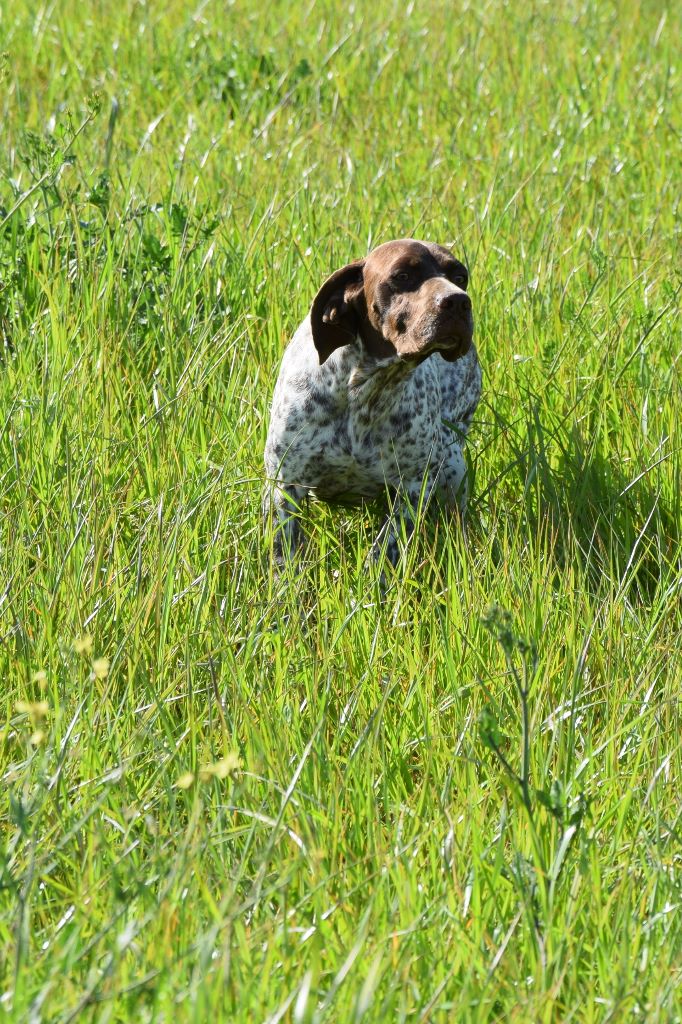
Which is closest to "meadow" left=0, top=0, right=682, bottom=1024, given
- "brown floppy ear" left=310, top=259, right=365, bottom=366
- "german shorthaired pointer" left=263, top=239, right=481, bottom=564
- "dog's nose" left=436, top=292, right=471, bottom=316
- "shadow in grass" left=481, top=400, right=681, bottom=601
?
"shadow in grass" left=481, top=400, right=681, bottom=601

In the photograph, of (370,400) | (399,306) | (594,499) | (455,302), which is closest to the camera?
(455,302)

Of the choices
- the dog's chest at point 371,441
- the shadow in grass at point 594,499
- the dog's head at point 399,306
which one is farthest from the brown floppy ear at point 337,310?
the shadow in grass at point 594,499

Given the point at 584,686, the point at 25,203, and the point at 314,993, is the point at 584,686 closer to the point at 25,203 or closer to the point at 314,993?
the point at 314,993

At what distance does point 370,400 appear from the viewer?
395cm

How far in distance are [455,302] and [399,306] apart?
0.77 feet

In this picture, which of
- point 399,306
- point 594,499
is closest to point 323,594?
point 399,306

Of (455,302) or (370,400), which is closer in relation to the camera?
(455,302)

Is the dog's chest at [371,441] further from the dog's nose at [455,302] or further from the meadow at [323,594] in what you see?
the dog's nose at [455,302]

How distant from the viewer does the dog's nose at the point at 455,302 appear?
11.5 feet

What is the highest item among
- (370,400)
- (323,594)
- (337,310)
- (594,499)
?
(337,310)

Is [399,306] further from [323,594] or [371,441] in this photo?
[323,594]

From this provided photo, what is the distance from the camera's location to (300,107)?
22.8ft

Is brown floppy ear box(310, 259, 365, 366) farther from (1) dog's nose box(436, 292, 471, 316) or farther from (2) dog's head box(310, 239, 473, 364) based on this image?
(1) dog's nose box(436, 292, 471, 316)

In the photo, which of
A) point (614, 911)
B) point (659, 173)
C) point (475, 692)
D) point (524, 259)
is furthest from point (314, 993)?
point (659, 173)
